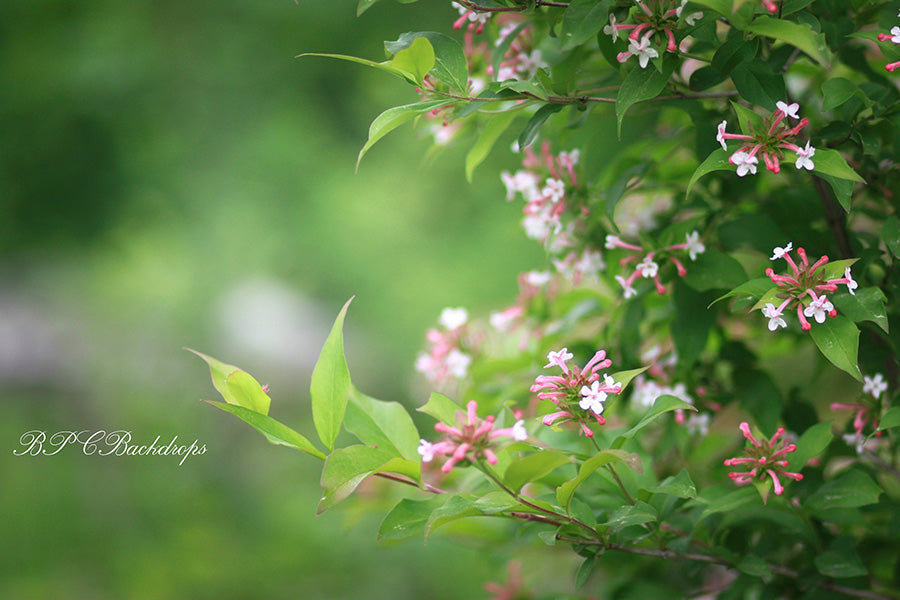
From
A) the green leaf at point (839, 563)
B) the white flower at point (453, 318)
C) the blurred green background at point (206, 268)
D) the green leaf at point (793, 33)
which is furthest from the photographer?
the blurred green background at point (206, 268)

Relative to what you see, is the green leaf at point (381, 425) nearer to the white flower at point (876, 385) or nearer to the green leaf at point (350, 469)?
the green leaf at point (350, 469)

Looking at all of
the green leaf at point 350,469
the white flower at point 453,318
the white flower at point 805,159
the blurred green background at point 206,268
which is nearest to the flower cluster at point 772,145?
the white flower at point 805,159

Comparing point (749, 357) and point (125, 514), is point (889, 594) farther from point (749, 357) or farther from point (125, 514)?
point (125, 514)

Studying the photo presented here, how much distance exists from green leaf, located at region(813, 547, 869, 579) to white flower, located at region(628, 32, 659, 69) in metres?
0.30

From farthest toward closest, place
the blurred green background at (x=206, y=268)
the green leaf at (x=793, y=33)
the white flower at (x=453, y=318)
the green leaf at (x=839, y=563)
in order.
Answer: the blurred green background at (x=206, y=268) < the white flower at (x=453, y=318) < the green leaf at (x=839, y=563) < the green leaf at (x=793, y=33)

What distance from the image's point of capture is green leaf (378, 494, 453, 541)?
343 millimetres

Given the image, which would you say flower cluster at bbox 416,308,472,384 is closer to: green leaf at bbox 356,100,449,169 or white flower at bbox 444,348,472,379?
white flower at bbox 444,348,472,379

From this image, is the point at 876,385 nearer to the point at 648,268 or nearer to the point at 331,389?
the point at 648,268

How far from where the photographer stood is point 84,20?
170 cm

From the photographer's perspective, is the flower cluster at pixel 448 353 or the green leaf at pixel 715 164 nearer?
the green leaf at pixel 715 164

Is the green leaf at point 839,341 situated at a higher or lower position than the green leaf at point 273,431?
lower

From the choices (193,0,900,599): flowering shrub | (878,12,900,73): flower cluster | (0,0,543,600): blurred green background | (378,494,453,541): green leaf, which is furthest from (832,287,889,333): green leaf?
(0,0,543,600): blurred green background

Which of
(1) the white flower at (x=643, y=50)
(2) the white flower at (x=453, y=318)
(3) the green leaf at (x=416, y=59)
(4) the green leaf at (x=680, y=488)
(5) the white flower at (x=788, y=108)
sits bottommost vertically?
(2) the white flower at (x=453, y=318)

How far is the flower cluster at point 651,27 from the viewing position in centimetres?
34
